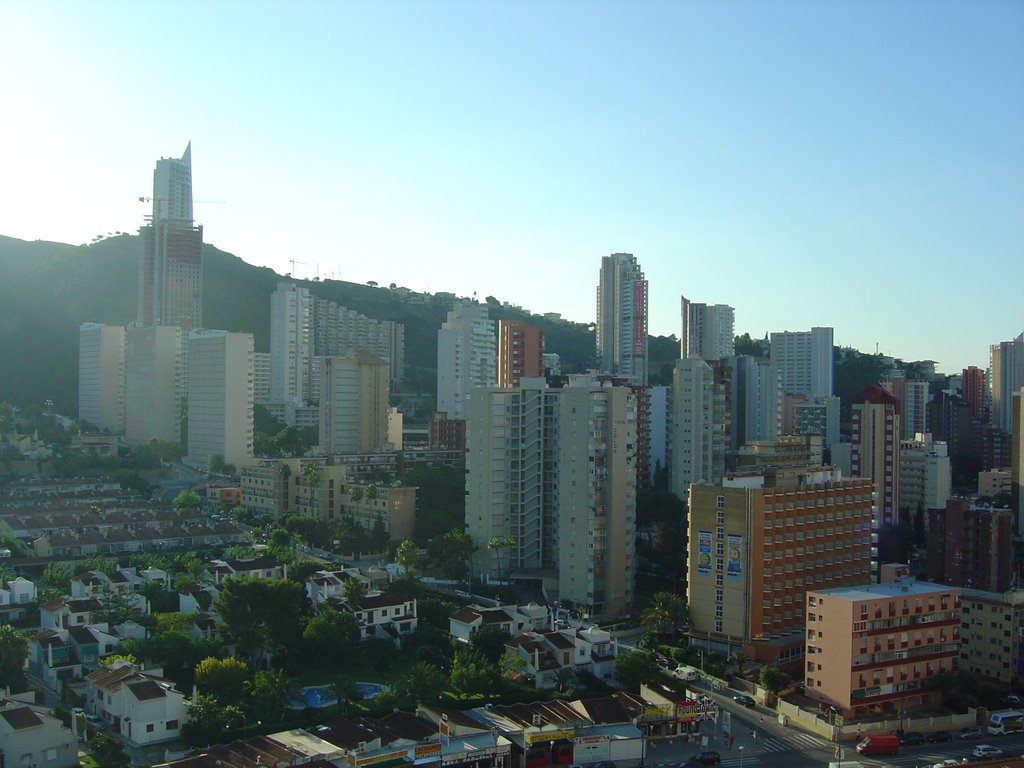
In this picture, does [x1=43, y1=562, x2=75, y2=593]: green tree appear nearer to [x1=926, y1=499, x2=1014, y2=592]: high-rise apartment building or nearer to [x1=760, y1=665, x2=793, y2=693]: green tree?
[x1=760, y1=665, x2=793, y2=693]: green tree

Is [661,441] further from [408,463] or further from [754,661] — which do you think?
[754,661]

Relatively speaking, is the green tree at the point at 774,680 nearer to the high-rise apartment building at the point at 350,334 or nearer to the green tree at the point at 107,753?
the green tree at the point at 107,753

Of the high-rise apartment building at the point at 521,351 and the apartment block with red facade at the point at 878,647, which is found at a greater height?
the high-rise apartment building at the point at 521,351

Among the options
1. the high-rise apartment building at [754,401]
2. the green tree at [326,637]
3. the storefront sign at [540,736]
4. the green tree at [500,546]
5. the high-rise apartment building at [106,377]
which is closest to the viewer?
the storefront sign at [540,736]

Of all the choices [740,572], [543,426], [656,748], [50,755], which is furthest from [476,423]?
[50,755]

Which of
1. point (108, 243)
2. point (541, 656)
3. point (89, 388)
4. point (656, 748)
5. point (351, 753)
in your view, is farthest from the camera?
point (108, 243)

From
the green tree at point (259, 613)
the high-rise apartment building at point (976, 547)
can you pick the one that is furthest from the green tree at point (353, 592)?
the high-rise apartment building at point (976, 547)
